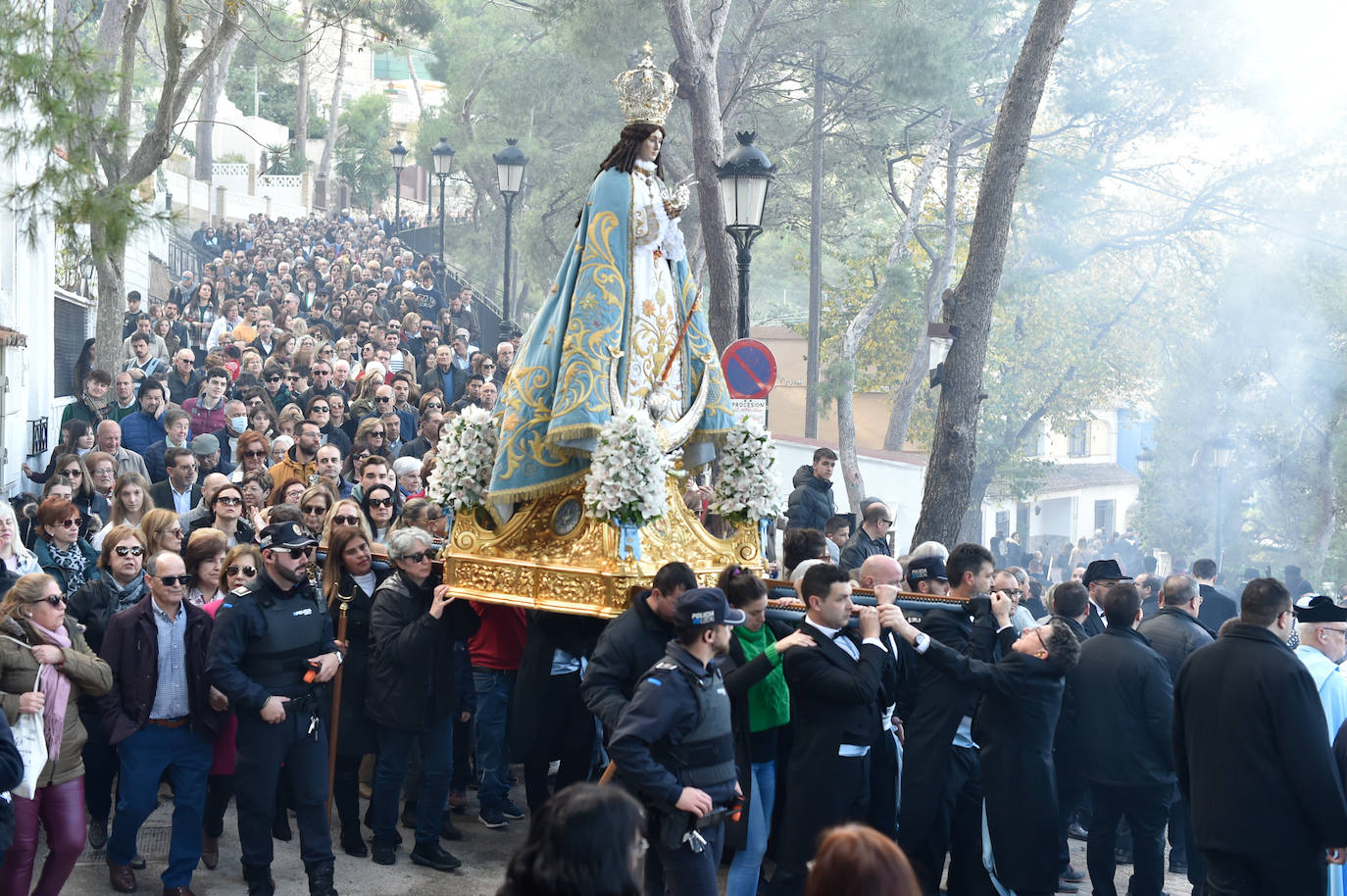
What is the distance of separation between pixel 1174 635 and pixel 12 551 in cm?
657

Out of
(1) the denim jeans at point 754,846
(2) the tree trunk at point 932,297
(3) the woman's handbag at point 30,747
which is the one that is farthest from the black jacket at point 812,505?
(2) the tree trunk at point 932,297

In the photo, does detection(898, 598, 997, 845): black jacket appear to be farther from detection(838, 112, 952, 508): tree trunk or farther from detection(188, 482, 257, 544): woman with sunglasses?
detection(838, 112, 952, 508): tree trunk

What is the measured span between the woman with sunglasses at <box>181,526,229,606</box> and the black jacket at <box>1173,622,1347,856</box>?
4855 millimetres

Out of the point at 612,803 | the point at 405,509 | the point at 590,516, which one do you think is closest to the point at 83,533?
the point at 405,509

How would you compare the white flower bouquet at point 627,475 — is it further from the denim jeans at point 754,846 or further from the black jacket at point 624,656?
the denim jeans at point 754,846

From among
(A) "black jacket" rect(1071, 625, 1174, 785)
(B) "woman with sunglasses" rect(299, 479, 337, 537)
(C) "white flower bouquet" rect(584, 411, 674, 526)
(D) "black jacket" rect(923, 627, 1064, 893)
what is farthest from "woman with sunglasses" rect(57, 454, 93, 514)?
(A) "black jacket" rect(1071, 625, 1174, 785)

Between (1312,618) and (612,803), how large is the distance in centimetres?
485

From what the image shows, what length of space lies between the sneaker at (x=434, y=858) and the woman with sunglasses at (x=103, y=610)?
167cm

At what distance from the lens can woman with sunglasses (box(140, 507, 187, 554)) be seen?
318 inches

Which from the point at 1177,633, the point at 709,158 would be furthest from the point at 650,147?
the point at 709,158

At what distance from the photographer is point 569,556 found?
7.22 meters

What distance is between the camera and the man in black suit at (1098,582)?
30.6ft

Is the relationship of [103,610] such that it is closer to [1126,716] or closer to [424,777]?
[424,777]

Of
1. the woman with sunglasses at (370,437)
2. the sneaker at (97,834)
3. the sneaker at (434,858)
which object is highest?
the woman with sunglasses at (370,437)
